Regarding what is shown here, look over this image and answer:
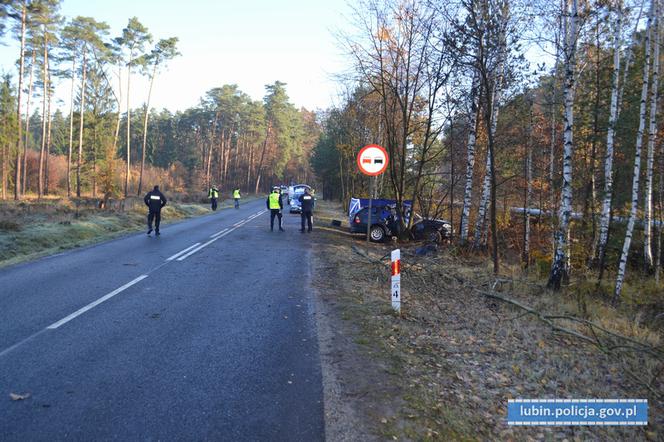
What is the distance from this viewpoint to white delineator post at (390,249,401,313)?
22.2 feet

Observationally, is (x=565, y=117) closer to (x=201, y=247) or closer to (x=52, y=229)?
(x=201, y=247)

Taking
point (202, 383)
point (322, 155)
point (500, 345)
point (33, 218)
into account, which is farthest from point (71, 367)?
point (322, 155)

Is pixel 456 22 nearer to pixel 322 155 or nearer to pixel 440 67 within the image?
pixel 440 67

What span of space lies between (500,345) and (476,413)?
2.14 meters

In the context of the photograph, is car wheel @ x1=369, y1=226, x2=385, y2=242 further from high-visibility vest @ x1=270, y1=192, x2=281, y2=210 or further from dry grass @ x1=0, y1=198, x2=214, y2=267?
dry grass @ x1=0, y1=198, x2=214, y2=267

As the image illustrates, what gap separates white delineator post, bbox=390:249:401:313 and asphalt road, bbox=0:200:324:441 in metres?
1.41

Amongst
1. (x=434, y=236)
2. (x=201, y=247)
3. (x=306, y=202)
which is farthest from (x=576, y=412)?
(x=306, y=202)

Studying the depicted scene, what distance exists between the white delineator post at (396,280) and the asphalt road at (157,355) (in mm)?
1411

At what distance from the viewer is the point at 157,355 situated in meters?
4.91

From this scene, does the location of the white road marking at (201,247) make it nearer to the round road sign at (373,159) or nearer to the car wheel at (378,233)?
the round road sign at (373,159)

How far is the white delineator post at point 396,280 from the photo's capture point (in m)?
6.76

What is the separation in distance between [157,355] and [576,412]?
4432mm

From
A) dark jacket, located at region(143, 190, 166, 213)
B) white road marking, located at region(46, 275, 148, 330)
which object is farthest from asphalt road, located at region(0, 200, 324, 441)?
dark jacket, located at region(143, 190, 166, 213)

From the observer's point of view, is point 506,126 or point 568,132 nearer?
point 568,132
